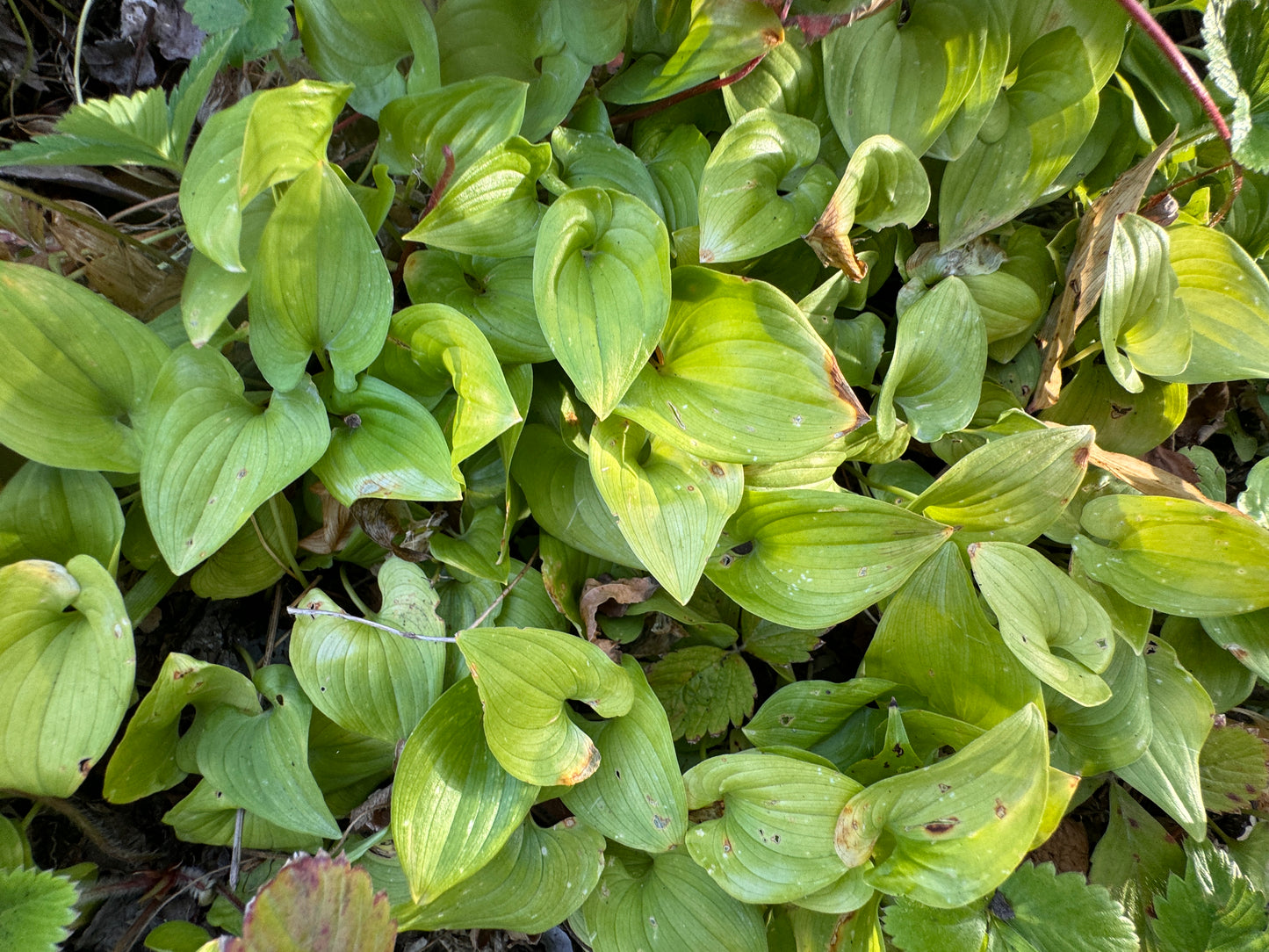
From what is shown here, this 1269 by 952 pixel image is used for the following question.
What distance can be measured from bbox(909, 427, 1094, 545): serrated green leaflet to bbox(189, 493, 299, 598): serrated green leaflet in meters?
0.92

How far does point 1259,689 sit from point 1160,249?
0.93m

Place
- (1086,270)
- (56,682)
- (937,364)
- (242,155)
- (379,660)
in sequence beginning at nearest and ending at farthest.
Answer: (242,155)
(56,682)
(379,660)
(937,364)
(1086,270)

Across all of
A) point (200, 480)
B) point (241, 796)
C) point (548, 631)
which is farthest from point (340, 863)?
point (200, 480)

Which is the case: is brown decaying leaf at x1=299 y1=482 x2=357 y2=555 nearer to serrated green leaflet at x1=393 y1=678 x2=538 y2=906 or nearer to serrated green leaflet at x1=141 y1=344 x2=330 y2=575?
serrated green leaflet at x1=141 y1=344 x2=330 y2=575

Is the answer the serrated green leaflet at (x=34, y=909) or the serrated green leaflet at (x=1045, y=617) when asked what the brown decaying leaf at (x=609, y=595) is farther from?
the serrated green leaflet at (x=34, y=909)

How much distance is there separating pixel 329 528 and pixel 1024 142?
123cm

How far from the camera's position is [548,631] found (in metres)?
0.86

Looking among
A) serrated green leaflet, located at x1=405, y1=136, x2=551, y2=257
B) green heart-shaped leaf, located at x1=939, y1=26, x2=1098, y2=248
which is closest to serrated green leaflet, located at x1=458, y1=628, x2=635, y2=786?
serrated green leaflet, located at x1=405, y1=136, x2=551, y2=257

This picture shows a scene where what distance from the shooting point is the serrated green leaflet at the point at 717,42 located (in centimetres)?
95

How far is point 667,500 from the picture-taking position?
91 cm

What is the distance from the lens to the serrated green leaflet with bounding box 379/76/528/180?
3.01 feet

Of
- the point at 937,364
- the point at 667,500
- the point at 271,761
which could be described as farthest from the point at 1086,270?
the point at 271,761

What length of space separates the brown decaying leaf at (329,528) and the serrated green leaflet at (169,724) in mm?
208

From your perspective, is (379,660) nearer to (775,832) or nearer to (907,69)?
(775,832)
